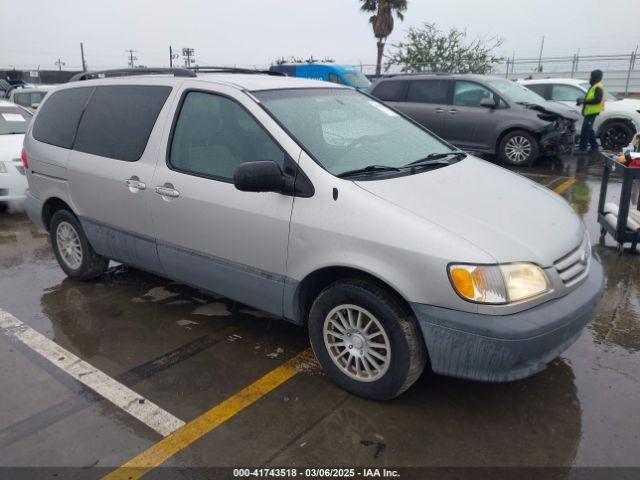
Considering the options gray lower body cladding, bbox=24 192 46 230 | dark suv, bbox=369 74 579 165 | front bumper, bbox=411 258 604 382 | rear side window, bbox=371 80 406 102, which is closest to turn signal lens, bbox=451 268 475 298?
front bumper, bbox=411 258 604 382

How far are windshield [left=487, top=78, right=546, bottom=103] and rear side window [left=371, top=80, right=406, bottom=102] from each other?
1.80m

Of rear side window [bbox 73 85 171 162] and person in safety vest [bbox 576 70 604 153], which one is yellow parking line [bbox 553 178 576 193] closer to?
person in safety vest [bbox 576 70 604 153]

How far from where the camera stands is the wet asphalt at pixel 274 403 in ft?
8.47

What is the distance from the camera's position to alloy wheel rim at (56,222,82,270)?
466 centimetres

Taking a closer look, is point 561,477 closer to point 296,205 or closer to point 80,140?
point 296,205

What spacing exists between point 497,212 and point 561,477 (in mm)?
1337

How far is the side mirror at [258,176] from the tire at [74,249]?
2259 millimetres

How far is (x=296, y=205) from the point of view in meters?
2.99

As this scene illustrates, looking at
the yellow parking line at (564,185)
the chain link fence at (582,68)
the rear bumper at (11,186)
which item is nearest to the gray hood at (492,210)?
the yellow parking line at (564,185)

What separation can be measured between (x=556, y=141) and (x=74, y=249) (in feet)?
28.5

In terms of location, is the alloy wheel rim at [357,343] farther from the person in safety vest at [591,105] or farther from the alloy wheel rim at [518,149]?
the person in safety vest at [591,105]

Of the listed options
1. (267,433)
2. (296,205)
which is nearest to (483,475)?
(267,433)

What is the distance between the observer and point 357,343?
2.95m

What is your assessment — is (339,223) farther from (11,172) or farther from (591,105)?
(591,105)
